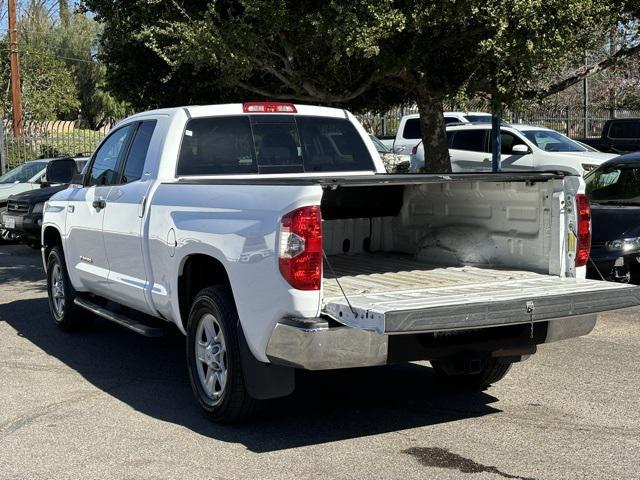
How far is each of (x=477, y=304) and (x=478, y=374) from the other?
1840 mm

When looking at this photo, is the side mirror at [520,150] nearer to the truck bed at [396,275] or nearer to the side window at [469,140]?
the side window at [469,140]

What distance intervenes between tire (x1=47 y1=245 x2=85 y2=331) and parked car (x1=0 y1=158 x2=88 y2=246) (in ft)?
20.7

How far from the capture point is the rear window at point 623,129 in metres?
25.3

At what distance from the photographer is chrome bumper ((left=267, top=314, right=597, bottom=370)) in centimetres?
521

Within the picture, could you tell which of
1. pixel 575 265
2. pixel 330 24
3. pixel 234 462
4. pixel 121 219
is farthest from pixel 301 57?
pixel 234 462

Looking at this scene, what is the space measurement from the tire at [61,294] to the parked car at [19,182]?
28.0ft

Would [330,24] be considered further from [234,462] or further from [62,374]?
[234,462]

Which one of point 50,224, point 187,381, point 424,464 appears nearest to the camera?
point 424,464

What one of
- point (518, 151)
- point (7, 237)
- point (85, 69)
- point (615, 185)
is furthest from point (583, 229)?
point (85, 69)

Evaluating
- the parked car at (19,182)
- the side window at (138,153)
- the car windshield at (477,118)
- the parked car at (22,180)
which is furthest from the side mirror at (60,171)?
the car windshield at (477,118)

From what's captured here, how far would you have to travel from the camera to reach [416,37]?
34.6ft

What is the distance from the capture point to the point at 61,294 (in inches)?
365

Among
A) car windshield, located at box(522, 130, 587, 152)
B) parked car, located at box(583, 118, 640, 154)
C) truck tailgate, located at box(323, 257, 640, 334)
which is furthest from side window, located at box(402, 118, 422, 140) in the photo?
truck tailgate, located at box(323, 257, 640, 334)

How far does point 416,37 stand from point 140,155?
421cm
